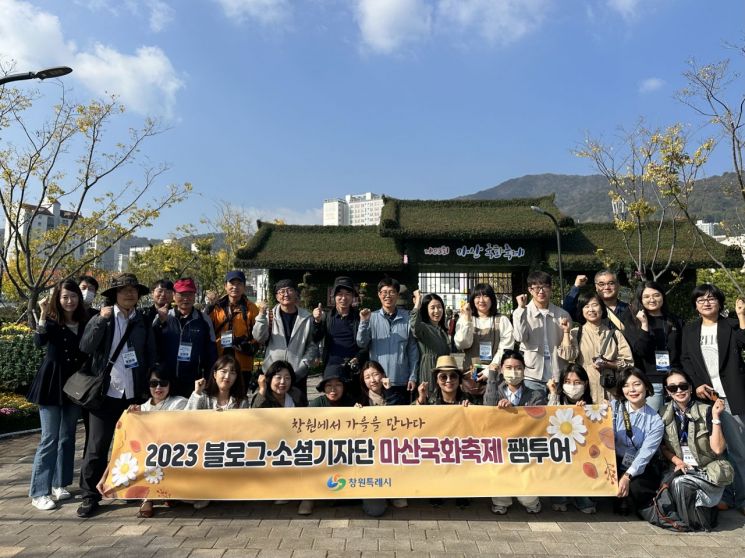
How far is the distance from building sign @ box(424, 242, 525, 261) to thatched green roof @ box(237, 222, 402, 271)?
181 centimetres

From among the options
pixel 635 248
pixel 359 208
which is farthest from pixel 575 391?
→ pixel 359 208

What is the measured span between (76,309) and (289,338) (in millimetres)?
1998

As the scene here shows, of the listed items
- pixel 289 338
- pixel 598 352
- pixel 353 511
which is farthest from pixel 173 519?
pixel 598 352

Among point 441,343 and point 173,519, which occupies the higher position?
point 441,343

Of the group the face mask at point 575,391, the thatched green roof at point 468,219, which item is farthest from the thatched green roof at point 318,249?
the face mask at point 575,391

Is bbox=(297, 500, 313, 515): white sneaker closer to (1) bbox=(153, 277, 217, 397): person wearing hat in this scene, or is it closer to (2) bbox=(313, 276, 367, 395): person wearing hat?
(2) bbox=(313, 276, 367, 395): person wearing hat

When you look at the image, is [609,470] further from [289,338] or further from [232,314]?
[232,314]

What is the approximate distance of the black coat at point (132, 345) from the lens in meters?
4.11

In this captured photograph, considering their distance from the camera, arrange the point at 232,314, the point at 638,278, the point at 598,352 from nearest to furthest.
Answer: the point at 598,352 < the point at 232,314 < the point at 638,278

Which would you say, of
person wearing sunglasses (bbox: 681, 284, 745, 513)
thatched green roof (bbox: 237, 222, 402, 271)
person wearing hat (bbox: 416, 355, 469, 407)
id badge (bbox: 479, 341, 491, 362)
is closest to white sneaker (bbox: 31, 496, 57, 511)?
person wearing hat (bbox: 416, 355, 469, 407)

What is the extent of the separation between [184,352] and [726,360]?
5021 mm

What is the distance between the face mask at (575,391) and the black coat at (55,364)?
4460mm

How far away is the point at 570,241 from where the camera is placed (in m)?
21.4

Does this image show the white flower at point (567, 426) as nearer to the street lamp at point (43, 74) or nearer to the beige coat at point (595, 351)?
the beige coat at point (595, 351)
